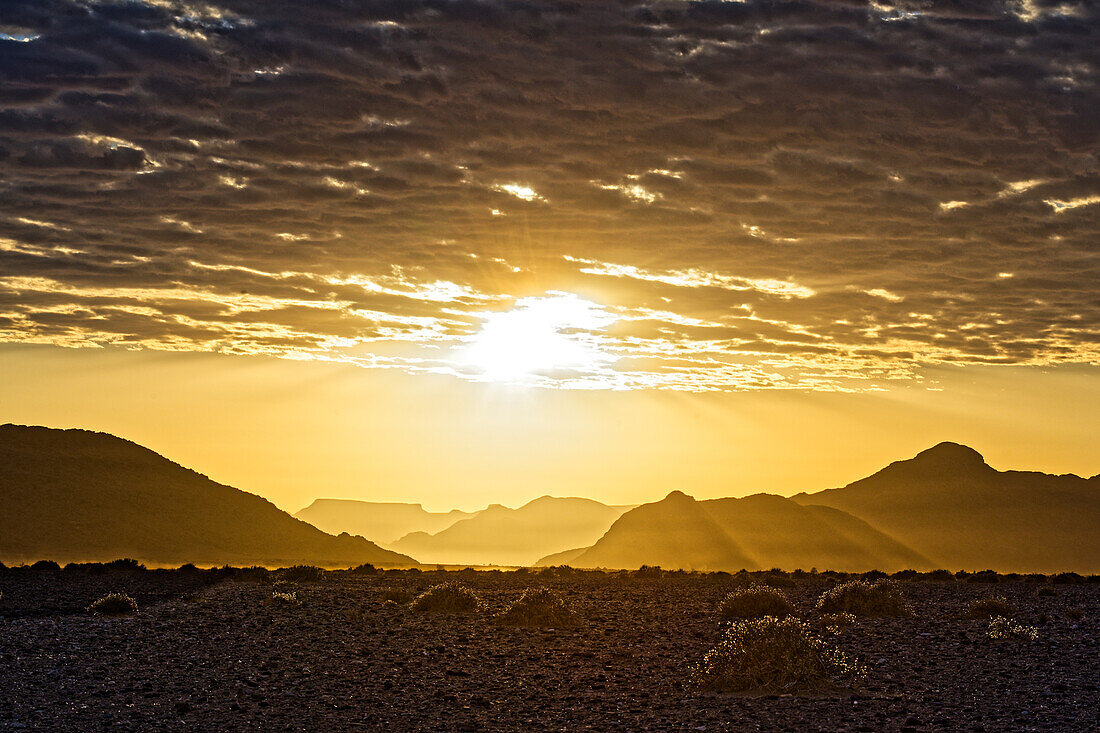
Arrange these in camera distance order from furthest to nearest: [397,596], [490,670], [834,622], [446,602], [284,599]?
[397,596], [284,599], [446,602], [834,622], [490,670]

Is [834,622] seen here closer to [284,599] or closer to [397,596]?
[397,596]

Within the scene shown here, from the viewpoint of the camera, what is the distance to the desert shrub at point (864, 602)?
80.6ft

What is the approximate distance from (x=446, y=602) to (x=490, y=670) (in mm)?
8810

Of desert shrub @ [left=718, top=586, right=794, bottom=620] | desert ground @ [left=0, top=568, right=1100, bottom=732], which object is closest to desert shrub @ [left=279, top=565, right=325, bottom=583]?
desert ground @ [left=0, top=568, right=1100, bottom=732]

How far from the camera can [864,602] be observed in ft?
82.3

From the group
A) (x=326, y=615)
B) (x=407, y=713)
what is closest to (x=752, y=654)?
(x=407, y=713)

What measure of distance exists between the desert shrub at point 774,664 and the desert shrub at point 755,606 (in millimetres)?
7274

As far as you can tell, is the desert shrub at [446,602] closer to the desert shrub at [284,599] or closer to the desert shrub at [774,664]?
the desert shrub at [284,599]

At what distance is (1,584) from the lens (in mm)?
35906

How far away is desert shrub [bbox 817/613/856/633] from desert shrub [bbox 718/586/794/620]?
1.49 metres

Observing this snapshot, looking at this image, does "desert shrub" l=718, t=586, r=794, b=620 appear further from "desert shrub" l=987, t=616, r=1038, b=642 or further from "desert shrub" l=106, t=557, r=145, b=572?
"desert shrub" l=106, t=557, r=145, b=572

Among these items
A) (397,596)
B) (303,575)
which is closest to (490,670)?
(397,596)

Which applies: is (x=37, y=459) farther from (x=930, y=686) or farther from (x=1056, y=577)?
(x=930, y=686)

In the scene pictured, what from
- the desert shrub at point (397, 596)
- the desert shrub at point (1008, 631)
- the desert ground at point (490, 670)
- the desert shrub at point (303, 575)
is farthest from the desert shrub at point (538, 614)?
the desert shrub at point (303, 575)
